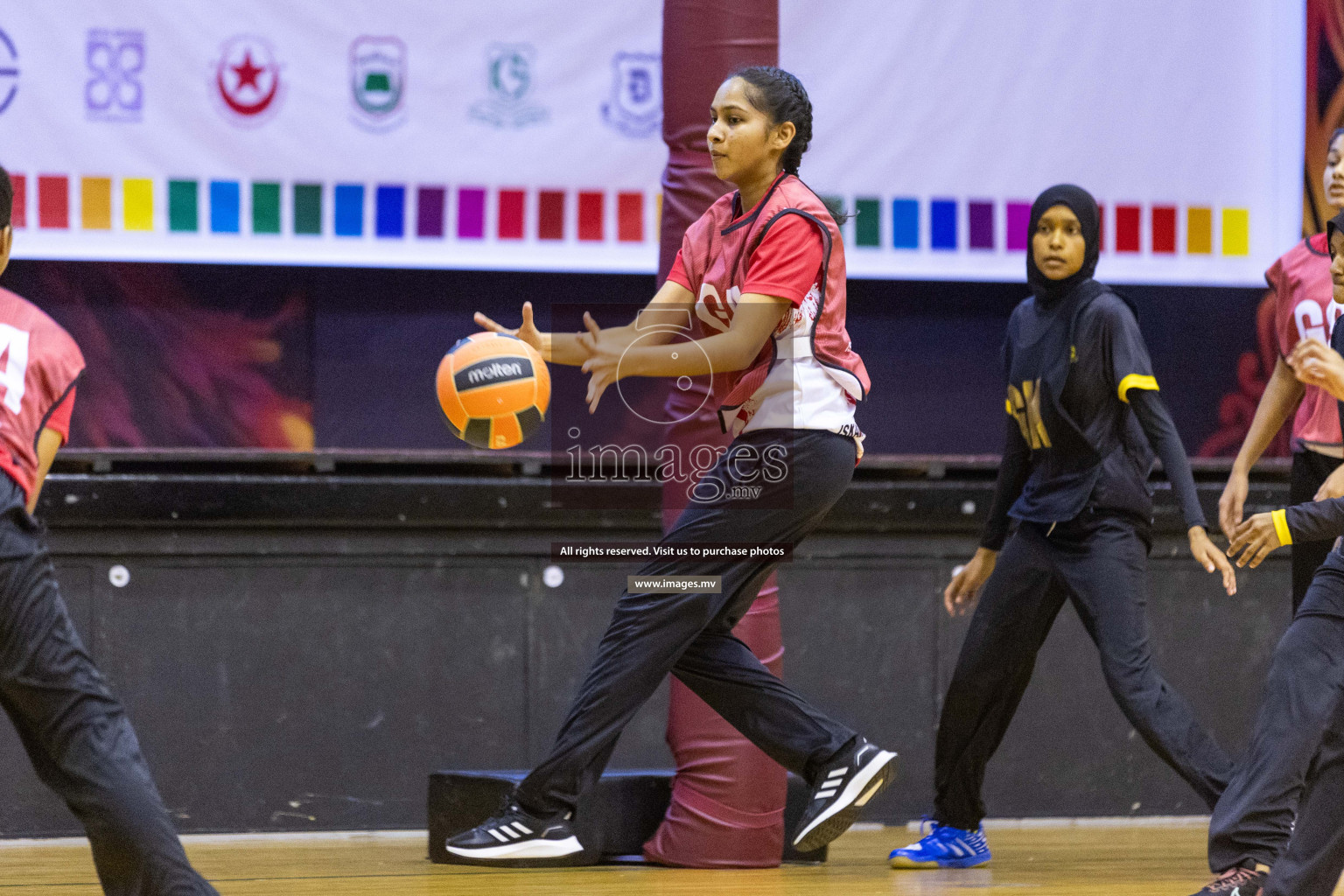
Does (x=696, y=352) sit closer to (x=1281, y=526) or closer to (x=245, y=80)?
(x=1281, y=526)

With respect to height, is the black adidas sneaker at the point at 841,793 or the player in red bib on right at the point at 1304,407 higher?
the player in red bib on right at the point at 1304,407

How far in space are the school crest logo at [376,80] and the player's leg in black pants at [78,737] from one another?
3.18 m

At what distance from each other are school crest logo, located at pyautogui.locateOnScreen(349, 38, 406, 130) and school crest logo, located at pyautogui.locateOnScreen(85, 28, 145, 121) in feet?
2.39

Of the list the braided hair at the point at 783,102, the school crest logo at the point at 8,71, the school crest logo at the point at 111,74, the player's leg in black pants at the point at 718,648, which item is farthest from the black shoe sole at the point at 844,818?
the school crest logo at the point at 8,71

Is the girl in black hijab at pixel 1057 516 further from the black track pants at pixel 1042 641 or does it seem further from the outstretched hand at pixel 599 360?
the outstretched hand at pixel 599 360

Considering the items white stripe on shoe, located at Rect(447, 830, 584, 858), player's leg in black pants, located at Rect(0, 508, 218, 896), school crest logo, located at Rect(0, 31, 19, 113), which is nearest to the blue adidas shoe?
white stripe on shoe, located at Rect(447, 830, 584, 858)

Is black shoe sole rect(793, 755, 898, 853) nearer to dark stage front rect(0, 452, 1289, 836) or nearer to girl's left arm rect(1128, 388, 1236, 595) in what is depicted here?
girl's left arm rect(1128, 388, 1236, 595)

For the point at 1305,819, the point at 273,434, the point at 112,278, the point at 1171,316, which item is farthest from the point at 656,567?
the point at 1171,316

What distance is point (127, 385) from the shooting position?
5.64m

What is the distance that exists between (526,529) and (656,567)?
1596mm

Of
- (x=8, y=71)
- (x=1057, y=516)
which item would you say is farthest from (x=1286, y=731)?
(x=8, y=71)

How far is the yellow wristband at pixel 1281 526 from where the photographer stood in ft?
10.5

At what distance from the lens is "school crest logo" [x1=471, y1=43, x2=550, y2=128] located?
5.61 metres

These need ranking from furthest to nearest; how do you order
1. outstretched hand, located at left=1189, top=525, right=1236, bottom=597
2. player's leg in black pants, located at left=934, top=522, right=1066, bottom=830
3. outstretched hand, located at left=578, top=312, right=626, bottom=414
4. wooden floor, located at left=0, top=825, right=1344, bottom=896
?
player's leg in black pants, located at left=934, top=522, right=1066, bottom=830 → wooden floor, located at left=0, top=825, right=1344, bottom=896 → outstretched hand, located at left=1189, top=525, right=1236, bottom=597 → outstretched hand, located at left=578, top=312, right=626, bottom=414
